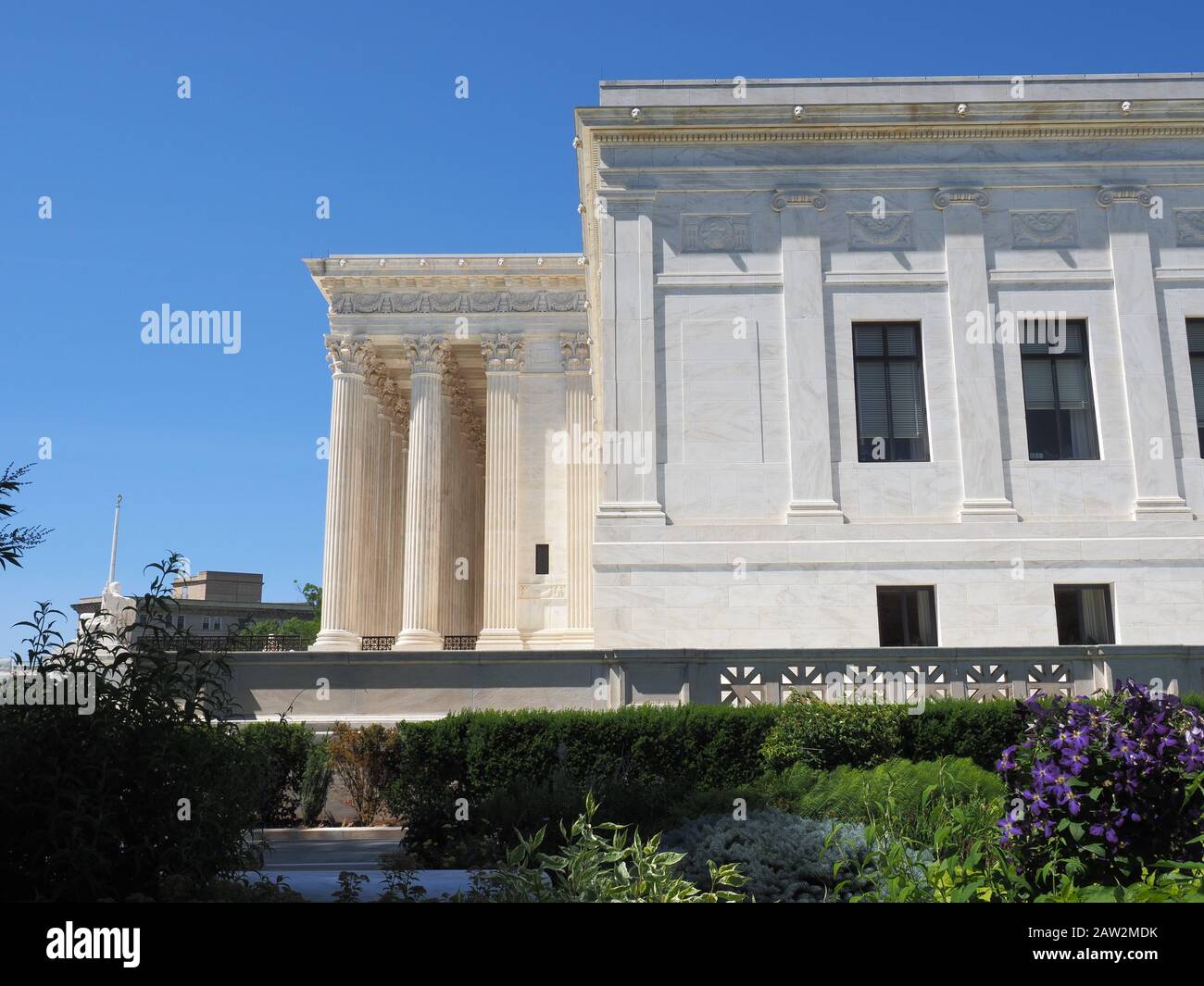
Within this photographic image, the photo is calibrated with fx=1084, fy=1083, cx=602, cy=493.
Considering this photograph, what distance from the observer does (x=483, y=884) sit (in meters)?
10.3

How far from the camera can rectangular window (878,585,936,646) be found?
1073 inches

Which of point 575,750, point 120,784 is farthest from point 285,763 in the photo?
point 120,784

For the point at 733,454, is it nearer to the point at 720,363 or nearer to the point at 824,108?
the point at 720,363

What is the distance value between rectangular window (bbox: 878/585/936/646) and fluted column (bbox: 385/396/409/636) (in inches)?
1235

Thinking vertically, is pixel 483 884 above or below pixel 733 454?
below

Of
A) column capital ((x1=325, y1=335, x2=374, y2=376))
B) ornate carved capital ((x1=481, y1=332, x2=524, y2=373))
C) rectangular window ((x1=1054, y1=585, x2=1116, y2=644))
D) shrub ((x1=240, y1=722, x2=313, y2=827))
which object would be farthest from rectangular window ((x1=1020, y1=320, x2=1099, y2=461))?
column capital ((x1=325, y1=335, x2=374, y2=376))

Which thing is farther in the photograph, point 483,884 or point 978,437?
point 978,437

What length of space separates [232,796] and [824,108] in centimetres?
2533

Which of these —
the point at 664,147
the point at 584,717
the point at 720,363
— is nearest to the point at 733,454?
the point at 720,363

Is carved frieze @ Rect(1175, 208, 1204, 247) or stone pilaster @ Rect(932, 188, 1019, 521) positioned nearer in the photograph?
stone pilaster @ Rect(932, 188, 1019, 521)

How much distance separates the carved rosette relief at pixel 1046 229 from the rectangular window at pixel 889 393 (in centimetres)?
389

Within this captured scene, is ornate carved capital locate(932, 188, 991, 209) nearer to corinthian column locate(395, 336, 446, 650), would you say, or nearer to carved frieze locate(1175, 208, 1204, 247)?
carved frieze locate(1175, 208, 1204, 247)

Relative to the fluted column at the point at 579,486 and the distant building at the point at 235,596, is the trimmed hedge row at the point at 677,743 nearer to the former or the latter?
the fluted column at the point at 579,486

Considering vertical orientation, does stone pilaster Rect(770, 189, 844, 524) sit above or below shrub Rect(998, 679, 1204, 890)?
above
